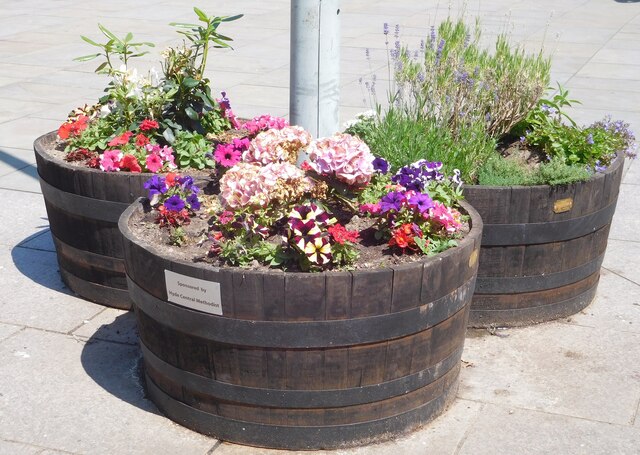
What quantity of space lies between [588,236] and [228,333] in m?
2.46

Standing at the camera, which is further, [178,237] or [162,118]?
[162,118]

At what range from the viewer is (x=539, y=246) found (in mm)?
4914

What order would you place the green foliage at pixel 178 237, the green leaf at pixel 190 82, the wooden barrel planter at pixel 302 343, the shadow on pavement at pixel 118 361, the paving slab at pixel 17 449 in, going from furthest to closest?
the green leaf at pixel 190 82, the shadow on pavement at pixel 118 361, the green foliage at pixel 178 237, the paving slab at pixel 17 449, the wooden barrel planter at pixel 302 343

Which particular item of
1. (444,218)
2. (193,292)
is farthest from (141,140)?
(444,218)

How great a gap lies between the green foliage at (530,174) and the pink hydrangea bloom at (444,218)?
89 cm

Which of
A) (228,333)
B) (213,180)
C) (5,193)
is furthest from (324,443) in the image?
(5,193)

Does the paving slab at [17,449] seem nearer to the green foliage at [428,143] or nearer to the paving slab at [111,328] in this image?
the paving slab at [111,328]

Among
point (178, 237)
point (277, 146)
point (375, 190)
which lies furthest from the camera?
point (375, 190)

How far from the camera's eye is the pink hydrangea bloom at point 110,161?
5051 mm

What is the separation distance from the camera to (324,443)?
3920 mm

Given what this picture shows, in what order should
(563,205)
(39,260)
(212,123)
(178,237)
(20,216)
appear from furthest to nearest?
(20,216)
(39,260)
(212,123)
(563,205)
(178,237)

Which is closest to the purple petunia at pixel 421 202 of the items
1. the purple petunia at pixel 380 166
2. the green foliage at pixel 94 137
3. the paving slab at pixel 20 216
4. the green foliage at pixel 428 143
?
the purple petunia at pixel 380 166

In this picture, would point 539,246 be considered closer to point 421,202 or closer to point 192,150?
point 421,202

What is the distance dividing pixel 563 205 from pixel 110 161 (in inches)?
105
